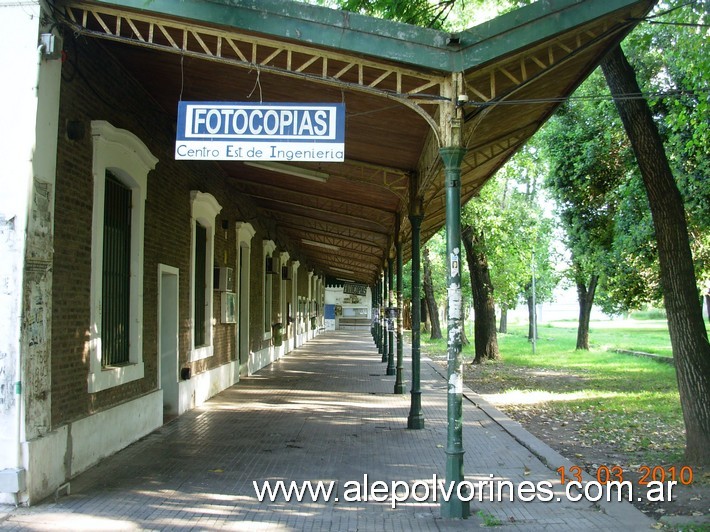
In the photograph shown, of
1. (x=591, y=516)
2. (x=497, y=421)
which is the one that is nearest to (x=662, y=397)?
(x=497, y=421)

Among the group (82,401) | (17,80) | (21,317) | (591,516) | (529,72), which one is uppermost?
(529,72)

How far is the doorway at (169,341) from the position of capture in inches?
401

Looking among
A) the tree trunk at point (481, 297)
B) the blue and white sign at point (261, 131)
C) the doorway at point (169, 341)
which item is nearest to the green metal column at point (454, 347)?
the blue and white sign at point (261, 131)

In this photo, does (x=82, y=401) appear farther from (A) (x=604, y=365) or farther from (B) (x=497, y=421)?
(A) (x=604, y=365)

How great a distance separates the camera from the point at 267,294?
20266 millimetres

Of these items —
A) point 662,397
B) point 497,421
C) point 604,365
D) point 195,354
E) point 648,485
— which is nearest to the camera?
point 648,485

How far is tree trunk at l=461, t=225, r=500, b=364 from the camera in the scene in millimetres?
19375

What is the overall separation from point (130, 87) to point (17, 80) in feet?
8.47

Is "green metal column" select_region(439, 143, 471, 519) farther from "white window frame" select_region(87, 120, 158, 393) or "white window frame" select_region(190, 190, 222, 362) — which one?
"white window frame" select_region(190, 190, 222, 362)

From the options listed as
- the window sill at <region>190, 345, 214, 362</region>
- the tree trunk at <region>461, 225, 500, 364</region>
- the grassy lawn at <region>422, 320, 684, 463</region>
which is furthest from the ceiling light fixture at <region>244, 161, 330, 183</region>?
the tree trunk at <region>461, 225, 500, 364</region>

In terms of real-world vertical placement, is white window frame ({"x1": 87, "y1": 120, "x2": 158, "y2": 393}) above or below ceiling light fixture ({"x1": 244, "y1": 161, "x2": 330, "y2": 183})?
below

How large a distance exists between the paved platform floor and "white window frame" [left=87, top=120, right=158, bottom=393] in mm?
998

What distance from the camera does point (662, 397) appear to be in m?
13.1
